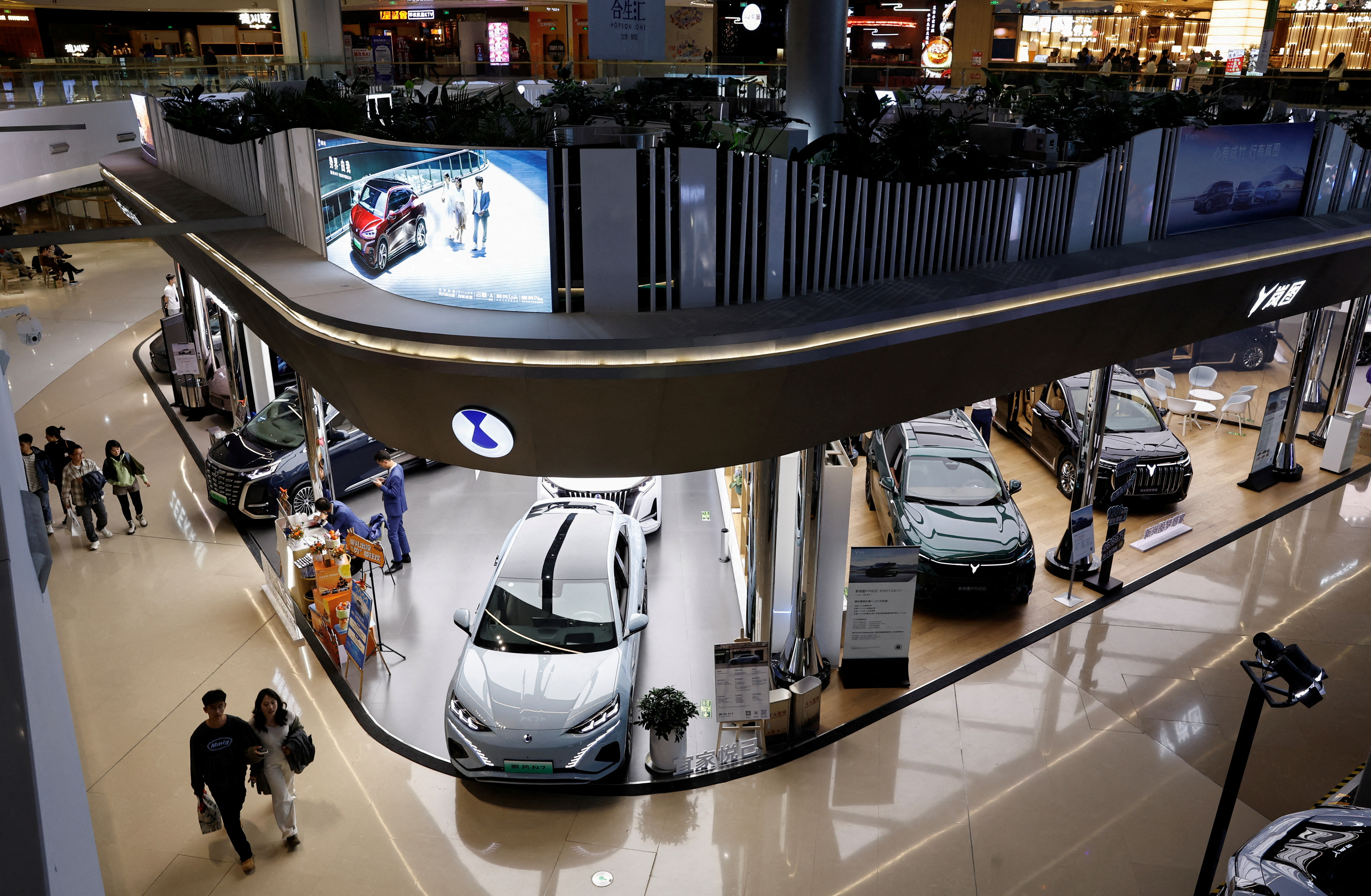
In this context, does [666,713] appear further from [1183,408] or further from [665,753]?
[1183,408]

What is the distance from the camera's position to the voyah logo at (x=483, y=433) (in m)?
5.84

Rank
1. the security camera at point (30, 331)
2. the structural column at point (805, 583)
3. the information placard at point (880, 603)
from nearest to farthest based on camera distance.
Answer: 1. the structural column at point (805, 583)
2. the information placard at point (880, 603)
3. the security camera at point (30, 331)

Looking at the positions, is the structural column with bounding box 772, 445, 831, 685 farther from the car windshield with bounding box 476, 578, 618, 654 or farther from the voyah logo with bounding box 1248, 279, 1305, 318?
the voyah logo with bounding box 1248, 279, 1305, 318

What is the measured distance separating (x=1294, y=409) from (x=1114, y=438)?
2965 millimetres

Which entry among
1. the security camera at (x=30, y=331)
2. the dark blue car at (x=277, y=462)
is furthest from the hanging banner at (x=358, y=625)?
the security camera at (x=30, y=331)

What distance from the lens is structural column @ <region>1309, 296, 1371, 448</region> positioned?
13.4 meters

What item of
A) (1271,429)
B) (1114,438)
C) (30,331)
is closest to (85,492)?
(30,331)

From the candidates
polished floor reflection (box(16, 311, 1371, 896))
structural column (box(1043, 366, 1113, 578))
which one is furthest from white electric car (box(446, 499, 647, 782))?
structural column (box(1043, 366, 1113, 578))

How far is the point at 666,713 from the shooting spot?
23.4 ft

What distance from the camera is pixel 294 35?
87.7ft

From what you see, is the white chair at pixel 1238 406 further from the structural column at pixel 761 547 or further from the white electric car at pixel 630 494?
the structural column at pixel 761 547

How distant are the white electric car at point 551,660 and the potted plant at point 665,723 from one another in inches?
8.1

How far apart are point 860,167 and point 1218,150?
4418 millimetres

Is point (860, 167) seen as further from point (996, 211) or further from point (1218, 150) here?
point (1218, 150)
